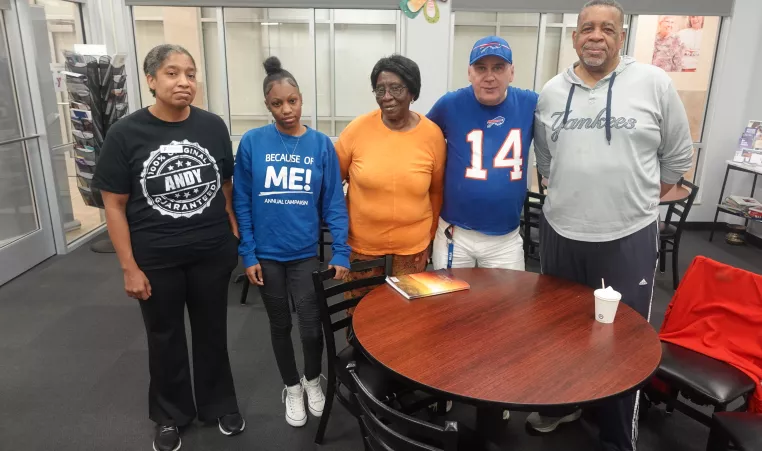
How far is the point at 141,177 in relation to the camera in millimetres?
1720

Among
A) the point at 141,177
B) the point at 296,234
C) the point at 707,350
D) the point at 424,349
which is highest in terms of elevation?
the point at 141,177

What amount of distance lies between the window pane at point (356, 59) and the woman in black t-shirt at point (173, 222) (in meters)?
5.89

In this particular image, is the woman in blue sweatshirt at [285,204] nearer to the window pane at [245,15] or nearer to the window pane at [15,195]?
the window pane at [15,195]

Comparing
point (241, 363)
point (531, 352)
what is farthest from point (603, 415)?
point (241, 363)

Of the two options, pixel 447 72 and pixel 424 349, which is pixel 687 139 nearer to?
pixel 424 349

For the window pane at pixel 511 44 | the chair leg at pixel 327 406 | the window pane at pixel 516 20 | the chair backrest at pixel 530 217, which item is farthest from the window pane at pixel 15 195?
the window pane at pixel 516 20

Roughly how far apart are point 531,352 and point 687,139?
3.51ft

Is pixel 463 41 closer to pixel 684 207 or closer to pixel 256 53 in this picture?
pixel 256 53

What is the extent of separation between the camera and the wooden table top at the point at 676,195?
3590mm

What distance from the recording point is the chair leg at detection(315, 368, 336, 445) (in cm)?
206

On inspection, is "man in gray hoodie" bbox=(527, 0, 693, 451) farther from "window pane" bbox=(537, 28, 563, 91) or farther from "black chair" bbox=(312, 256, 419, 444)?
"window pane" bbox=(537, 28, 563, 91)

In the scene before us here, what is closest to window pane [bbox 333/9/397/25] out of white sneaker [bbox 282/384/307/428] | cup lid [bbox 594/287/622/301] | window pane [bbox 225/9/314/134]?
window pane [bbox 225/9/314/134]

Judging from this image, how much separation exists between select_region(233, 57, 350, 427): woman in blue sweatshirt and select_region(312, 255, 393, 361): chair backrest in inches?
2.7

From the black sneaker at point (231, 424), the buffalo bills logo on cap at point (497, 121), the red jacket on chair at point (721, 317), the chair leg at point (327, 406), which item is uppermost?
the buffalo bills logo on cap at point (497, 121)
